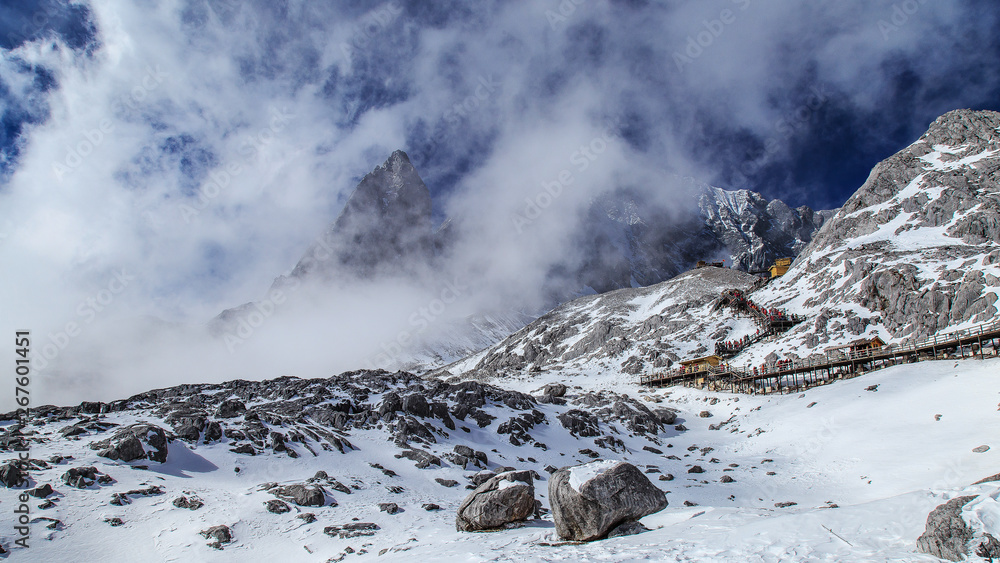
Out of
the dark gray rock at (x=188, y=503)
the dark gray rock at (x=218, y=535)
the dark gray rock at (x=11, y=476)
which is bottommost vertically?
the dark gray rock at (x=218, y=535)

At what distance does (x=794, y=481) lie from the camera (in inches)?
1252

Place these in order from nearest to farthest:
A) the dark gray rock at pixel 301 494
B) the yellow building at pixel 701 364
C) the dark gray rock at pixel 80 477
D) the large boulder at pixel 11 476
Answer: the large boulder at pixel 11 476, the dark gray rock at pixel 80 477, the dark gray rock at pixel 301 494, the yellow building at pixel 701 364

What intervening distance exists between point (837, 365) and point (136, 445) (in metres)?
66.3

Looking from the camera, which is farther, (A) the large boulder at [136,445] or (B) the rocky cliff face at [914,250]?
(B) the rocky cliff face at [914,250]

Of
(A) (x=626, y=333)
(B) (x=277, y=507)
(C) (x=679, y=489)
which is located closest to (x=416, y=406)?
(B) (x=277, y=507)

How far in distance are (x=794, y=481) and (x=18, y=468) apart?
43.4 metres

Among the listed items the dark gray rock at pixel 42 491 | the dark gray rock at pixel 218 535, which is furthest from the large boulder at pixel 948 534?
the dark gray rock at pixel 42 491

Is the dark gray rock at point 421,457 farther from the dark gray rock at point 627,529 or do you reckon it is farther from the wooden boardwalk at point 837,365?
the wooden boardwalk at point 837,365

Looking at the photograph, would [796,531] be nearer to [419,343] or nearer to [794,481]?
[794,481]

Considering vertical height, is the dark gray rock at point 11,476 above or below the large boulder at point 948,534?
above

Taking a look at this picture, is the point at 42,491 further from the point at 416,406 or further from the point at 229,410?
the point at 416,406

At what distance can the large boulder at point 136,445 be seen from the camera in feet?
77.8

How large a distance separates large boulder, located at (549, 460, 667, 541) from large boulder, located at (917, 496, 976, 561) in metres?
7.33

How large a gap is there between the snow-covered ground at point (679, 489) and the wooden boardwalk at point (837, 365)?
659 centimetres
